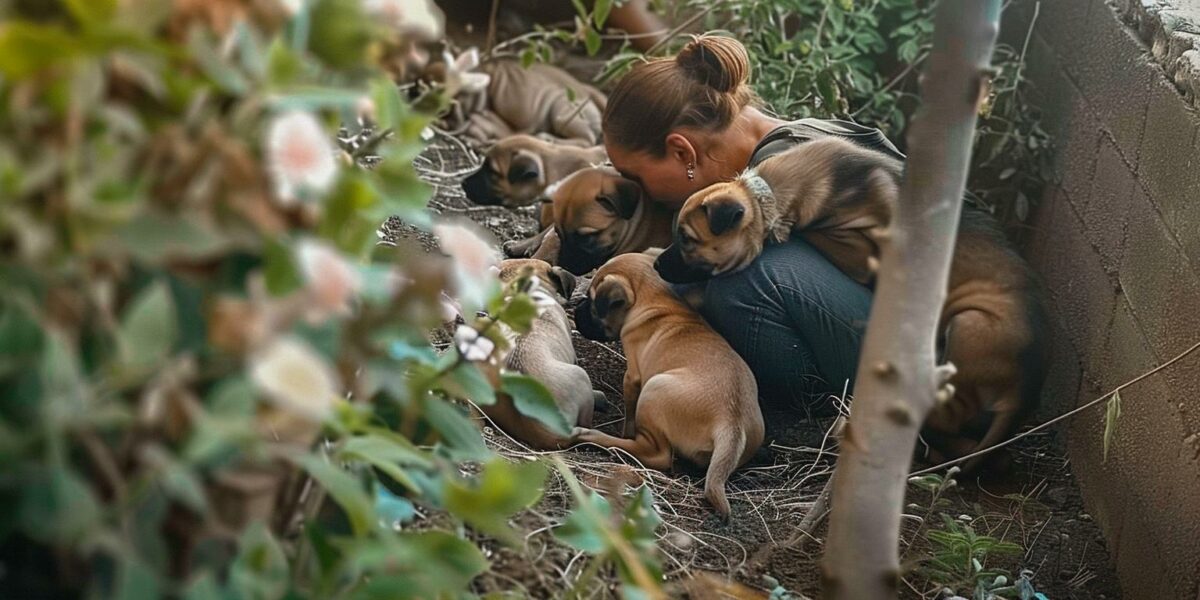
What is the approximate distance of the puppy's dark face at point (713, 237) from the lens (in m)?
3.66

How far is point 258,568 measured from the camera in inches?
57.0

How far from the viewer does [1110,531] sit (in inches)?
130

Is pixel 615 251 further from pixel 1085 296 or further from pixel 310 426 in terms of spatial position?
pixel 310 426

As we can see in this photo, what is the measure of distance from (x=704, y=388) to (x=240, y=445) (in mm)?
2174

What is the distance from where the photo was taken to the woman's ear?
410 cm

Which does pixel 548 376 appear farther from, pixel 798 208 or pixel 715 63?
pixel 715 63

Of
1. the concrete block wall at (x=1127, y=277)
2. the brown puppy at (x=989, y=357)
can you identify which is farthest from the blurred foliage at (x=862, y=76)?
the brown puppy at (x=989, y=357)

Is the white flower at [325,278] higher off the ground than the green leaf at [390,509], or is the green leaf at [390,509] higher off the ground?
the white flower at [325,278]

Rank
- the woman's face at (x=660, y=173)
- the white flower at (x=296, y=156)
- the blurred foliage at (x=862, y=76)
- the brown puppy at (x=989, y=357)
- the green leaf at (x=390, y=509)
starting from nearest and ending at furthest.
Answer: the white flower at (x=296, y=156)
the green leaf at (x=390, y=509)
the brown puppy at (x=989, y=357)
the woman's face at (x=660, y=173)
the blurred foliage at (x=862, y=76)

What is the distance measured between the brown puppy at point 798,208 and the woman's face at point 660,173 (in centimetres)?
35

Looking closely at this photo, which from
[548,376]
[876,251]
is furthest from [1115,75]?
[548,376]

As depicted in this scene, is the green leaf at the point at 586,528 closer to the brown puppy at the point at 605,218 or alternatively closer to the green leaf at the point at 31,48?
the green leaf at the point at 31,48

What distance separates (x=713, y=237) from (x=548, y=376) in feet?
2.11

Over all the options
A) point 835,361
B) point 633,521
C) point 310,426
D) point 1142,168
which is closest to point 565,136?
point 835,361
